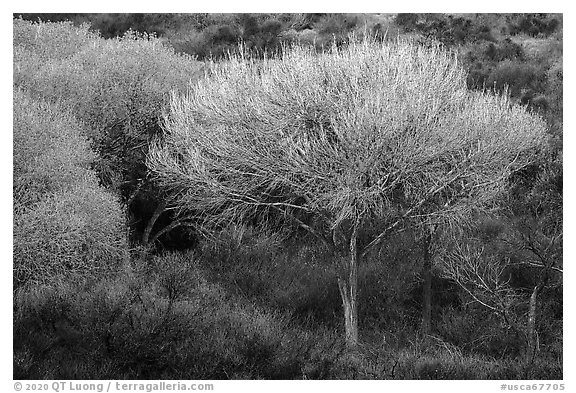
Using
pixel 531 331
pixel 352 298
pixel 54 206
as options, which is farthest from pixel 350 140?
pixel 54 206

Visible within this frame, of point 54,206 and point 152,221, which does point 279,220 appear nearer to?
point 152,221

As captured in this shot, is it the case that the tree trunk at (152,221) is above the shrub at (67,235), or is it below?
below

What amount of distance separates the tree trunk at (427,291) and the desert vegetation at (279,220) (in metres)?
0.11

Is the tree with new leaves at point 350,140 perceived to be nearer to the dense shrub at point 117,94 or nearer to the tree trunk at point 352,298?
the tree trunk at point 352,298

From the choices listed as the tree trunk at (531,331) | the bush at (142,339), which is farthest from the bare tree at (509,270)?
the bush at (142,339)

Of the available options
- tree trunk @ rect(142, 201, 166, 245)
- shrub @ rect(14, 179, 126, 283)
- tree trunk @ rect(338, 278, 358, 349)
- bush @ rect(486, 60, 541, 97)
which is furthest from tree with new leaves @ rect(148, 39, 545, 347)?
bush @ rect(486, 60, 541, 97)

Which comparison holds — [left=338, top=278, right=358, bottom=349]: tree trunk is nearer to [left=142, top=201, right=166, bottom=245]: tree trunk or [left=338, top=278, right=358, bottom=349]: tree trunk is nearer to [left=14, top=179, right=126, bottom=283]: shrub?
[left=14, top=179, right=126, bottom=283]: shrub

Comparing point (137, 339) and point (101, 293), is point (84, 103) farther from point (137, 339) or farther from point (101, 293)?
point (137, 339)

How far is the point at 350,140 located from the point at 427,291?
7629 millimetres

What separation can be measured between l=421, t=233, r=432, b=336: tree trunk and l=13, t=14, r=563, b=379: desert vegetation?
0.11 metres

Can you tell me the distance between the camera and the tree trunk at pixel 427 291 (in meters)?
24.4
